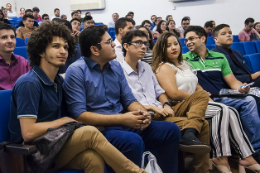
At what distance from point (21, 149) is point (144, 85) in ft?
3.41

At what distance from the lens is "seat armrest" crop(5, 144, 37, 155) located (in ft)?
3.52

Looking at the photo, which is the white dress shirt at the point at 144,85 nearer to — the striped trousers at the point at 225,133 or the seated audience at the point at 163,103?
the seated audience at the point at 163,103

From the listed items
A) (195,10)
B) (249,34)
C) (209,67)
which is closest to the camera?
(209,67)

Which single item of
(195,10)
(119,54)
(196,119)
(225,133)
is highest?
(195,10)

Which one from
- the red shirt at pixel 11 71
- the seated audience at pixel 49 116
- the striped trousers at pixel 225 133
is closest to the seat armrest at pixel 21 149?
the seated audience at pixel 49 116

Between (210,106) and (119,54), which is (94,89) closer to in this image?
(210,106)

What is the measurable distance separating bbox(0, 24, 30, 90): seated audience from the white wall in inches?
261

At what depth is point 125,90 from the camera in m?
1.71

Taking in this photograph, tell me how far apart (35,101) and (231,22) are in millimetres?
7408

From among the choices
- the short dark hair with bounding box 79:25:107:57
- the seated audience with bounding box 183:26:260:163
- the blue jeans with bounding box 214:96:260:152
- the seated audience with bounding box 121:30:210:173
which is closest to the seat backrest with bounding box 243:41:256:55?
the seated audience with bounding box 183:26:260:163

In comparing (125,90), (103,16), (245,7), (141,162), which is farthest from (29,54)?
(103,16)

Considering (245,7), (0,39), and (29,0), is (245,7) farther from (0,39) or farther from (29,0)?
(29,0)

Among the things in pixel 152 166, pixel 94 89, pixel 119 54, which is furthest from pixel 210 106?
pixel 119 54

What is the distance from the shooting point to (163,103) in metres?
1.95
